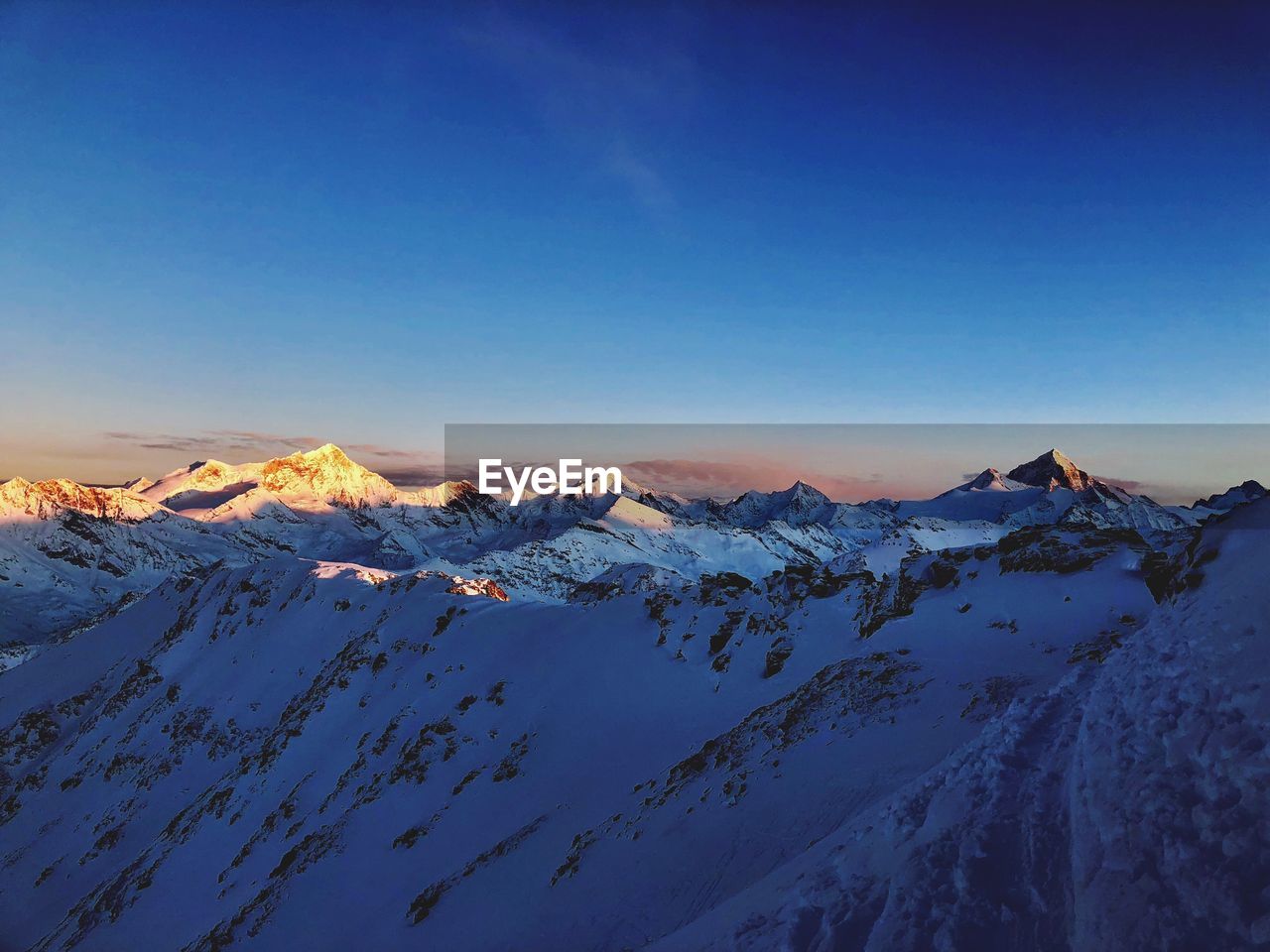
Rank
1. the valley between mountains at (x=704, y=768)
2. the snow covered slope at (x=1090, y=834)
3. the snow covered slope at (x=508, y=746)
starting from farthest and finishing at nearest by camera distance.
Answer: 1. the snow covered slope at (x=508, y=746)
2. the valley between mountains at (x=704, y=768)
3. the snow covered slope at (x=1090, y=834)

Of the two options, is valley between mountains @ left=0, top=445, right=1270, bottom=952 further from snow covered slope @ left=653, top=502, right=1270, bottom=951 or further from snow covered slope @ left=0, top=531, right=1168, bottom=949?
snow covered slope @ left=0, top=531, right=1168, bottom=949

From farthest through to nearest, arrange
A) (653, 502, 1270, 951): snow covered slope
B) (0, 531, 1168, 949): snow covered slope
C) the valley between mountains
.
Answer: (0, 531, 1168, 949): snow covered slope → the valley between mountains → (653, 502, 1270, 951): snow covered slope

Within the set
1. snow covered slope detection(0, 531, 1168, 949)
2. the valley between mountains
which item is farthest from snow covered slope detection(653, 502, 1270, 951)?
snow covered slope detection(0, 531, 1168, 949)

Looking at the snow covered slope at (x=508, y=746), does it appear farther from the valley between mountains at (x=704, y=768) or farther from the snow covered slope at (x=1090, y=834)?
the snow covered slope at (x=1090, y=834)

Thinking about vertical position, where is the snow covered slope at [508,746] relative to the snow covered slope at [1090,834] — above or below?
below

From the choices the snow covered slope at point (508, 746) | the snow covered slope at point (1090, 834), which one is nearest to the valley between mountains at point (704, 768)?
the snow covered slope at point (1090, 834)

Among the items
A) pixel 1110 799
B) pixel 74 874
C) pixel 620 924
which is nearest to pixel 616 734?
pixel 620 924

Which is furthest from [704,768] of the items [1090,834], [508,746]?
[508,746]

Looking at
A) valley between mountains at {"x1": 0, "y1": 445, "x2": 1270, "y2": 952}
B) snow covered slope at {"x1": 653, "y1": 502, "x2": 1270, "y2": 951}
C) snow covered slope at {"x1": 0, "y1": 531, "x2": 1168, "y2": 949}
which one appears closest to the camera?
snow covered slope at {"x1": 653, "y1": 502, "x2": 1270, "y2": 951}

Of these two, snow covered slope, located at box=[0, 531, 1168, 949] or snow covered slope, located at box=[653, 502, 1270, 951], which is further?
snow covered slope, located at box=[0, 531, 1168, 949]
